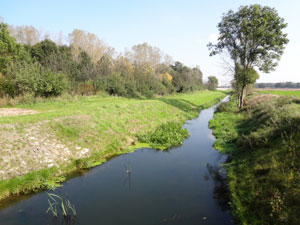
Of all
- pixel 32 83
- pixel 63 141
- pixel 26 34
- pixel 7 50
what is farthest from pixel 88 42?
pixel 63 141

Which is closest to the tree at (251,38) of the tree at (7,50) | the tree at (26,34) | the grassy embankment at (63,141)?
the grassy embankment at (63,141)

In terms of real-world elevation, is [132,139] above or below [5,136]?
below

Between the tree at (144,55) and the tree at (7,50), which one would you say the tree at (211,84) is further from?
the tree at (7,50)

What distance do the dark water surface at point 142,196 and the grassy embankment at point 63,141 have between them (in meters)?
0.95

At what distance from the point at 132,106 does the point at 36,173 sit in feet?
43.1

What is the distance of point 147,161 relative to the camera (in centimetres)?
1091

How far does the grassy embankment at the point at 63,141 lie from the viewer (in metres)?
8.07

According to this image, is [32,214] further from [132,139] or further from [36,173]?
[132,139]

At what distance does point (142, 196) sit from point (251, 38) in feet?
79.0

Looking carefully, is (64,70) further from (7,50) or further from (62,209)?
(62,209)

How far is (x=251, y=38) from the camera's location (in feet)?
76.6

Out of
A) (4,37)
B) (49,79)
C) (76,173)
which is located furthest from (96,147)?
(4,37)

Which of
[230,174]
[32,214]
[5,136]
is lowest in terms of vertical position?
[32,214]

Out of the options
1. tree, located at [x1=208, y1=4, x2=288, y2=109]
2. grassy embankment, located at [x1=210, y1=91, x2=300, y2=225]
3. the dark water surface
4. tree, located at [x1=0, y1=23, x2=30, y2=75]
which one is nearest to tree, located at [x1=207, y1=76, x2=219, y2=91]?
tree, located at [x1=208, y1=4, x2=288, y2=109]
